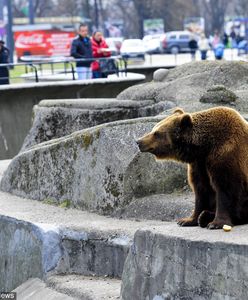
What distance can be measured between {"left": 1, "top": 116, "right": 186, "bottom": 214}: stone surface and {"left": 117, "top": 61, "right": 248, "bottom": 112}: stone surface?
1.88 m

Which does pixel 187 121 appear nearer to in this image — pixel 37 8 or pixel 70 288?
pixel 70 288

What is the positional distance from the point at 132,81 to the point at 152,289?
48.6ft

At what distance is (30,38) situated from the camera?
65625 mm

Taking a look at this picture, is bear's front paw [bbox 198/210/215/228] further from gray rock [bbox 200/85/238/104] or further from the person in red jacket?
the person in red jacket

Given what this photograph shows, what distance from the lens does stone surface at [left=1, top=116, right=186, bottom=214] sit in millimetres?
11148

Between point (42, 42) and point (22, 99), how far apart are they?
141ft

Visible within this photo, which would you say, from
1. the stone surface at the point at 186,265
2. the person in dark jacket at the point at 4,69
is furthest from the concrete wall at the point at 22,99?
the stone surface at the point at 186,265

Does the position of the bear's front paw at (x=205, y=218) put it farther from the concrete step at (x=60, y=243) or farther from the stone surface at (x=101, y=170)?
the stone surface at (x=101, y=170)

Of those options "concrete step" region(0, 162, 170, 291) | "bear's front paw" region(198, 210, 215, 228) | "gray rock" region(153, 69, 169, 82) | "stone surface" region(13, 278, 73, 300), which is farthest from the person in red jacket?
"bear's front paw" region(198, 210, 215, 228)

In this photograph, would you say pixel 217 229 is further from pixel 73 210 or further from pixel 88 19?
pixel 88 19

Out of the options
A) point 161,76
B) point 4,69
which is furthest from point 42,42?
point 161,76

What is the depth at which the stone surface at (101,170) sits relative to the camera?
1115 centimetres

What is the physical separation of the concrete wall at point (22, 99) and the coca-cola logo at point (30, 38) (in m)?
42.7

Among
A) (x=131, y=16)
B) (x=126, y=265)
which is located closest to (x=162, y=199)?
(x=126, y=265)
